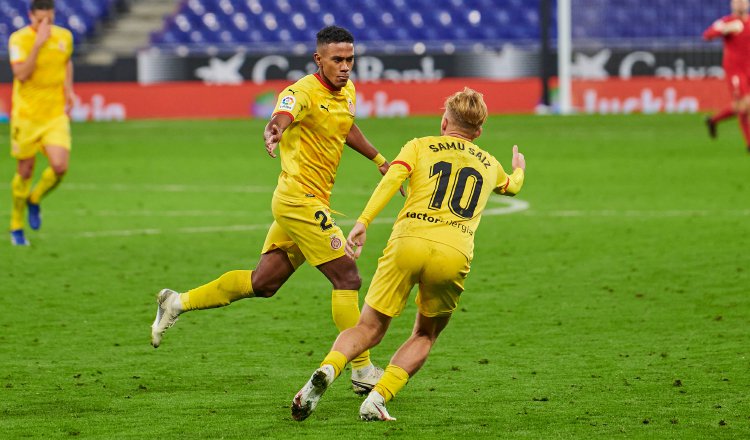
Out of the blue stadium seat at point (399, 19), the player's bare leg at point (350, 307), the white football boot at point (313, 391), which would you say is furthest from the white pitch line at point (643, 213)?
the blue stadium seat at point (399, 19)

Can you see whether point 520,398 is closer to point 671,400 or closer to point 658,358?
point 671,400

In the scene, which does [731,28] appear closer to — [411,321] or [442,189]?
[411,321]

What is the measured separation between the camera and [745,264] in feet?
35.7

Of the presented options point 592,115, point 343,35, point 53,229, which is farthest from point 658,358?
point 592,115

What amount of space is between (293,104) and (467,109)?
3.23 ft

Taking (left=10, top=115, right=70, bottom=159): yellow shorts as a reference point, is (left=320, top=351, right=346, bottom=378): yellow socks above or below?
below

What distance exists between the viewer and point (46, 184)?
12.5m

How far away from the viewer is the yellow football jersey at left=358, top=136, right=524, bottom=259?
6.03 meters

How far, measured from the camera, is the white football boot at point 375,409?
6.00 m

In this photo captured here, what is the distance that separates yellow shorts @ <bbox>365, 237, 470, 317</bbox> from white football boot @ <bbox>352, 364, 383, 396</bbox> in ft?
2.12

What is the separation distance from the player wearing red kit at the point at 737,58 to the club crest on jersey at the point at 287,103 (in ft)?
46.1

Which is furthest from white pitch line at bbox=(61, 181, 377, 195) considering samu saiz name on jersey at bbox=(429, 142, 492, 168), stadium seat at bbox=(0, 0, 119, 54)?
stadium seat at bbox=(0, 0, 119, 54)

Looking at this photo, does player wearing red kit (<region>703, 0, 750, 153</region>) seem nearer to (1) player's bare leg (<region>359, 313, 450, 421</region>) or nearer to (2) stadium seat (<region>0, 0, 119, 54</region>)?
(1) player's bare leg (<region>359, 313, 450, 421</region>)

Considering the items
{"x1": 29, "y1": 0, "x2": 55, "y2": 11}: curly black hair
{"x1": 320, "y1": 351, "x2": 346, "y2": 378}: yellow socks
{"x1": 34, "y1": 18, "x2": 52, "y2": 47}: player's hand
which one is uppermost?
{"x1": 29, "y1": 0, "x2": 55, "y2": 11}: curly black hair
